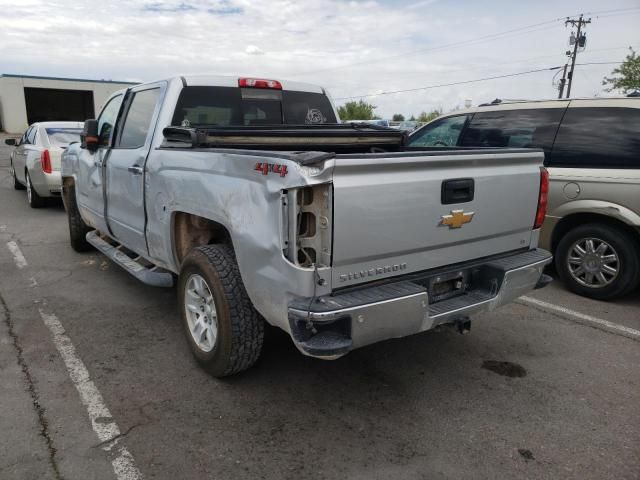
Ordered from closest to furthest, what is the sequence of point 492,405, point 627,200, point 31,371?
point 492,405, point 31,371, point 627,200

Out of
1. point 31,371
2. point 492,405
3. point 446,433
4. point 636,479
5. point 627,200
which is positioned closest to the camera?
point 636,479

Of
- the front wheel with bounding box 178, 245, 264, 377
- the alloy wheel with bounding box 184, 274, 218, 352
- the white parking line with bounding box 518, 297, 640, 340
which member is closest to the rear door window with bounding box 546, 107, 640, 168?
the white parking line with bounding box 518, 297, 640, 340

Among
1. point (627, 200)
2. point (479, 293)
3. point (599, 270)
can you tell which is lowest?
point (599, 270)

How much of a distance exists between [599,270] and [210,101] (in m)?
3.97

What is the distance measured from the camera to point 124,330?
421cm

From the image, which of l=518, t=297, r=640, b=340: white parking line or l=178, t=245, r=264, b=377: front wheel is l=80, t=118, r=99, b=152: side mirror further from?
l=518, t=297, r=640, b=340: white parking line

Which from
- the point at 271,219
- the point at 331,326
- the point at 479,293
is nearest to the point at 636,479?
the point at 479,293

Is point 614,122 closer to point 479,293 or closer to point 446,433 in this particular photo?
point 479,293

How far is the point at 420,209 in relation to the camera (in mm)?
2854

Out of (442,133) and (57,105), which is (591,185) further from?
(57,105)

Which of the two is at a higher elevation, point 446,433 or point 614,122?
point 614,122

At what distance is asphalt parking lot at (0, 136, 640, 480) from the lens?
103 inches

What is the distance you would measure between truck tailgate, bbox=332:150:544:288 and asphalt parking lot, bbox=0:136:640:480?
2.91 ft

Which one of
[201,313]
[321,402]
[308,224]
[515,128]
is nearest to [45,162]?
[201,313]
